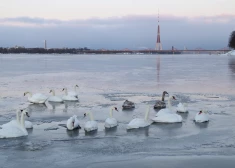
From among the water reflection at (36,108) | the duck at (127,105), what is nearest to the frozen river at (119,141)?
the water reflection at (36,108)

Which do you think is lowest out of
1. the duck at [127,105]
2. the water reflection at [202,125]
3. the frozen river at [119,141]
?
the water reflection at [202,125]

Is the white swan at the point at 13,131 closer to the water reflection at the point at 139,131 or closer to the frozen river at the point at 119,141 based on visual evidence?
the frozen river at the point at 119,141

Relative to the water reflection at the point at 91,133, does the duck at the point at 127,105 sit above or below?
above

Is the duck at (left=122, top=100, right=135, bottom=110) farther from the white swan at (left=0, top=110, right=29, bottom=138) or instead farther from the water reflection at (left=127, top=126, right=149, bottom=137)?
the white swan at (left=0, top=110, right=29, bottom=138)

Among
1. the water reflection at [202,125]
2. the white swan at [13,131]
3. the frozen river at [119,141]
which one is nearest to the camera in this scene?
the frozen river at [119,141]

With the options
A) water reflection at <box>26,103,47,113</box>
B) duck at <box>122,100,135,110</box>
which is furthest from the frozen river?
duck at <box>122,100,135,110</box>

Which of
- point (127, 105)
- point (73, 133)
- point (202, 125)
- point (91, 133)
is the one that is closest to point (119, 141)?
point (91, 133)

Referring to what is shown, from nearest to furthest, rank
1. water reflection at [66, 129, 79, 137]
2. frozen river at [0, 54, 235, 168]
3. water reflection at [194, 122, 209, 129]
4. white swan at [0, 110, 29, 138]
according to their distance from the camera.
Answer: frozen river at [0, 54, 235, 168] < white swan at [0, 110, 29, 138] < water reflection at [66, 129, 79, 137] < water reflection at [194, 122, 209, 129]

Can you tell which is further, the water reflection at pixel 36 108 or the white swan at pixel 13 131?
the water reflection at pixel 36 108

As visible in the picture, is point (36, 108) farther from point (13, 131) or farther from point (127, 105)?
point (13, 131)

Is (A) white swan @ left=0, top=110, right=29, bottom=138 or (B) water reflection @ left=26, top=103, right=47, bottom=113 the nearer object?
(A) white swan @ left=0, top=110, right=29, bottom=138

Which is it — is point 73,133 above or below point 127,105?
below

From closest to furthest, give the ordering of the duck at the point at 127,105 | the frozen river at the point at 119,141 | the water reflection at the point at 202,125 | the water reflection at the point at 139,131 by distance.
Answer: the frozen river at the point at 119,141, the water reflection at the point at 139,131, the water reflection at the point at 202,125, the duck at the point at 127,105

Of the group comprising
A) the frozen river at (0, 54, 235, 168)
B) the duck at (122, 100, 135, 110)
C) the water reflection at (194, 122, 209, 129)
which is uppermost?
the duck at (122, 100, 135, 110)
